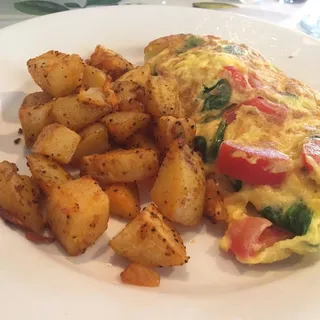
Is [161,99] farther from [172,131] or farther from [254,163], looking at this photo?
[254,163]

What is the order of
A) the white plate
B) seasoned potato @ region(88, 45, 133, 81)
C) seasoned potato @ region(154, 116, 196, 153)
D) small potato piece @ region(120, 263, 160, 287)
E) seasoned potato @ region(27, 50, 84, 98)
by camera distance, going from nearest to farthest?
1. the white plate
2. small potato piece @ region(120, 263, 160, 287)
3. seasoned potato @ region(154, 116, 196, 153)
4. seasoned potato @ region(27, 50, 84, 98)
5. seasoned potato @ region(88, 45, 133, 81)

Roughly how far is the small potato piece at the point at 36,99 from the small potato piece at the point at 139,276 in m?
0.78

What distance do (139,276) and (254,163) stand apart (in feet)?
1.68

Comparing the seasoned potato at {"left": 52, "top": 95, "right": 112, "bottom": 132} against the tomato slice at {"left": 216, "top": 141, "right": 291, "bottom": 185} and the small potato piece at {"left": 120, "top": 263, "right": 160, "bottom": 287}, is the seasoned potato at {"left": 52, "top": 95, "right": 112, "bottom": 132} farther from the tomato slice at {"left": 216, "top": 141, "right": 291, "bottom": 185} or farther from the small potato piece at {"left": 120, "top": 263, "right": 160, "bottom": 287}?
the small potato piece at {"left": 120, "top": 263, "right": 160, "bottom": 287}

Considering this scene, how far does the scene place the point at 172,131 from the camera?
165 centimetres

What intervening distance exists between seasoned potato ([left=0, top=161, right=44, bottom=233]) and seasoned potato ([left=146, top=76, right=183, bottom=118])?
20.5 inches

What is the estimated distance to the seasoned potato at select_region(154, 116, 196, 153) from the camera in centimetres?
165

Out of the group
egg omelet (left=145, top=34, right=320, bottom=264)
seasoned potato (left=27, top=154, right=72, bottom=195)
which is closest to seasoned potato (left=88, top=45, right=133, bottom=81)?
egg omelet (left=145, top=34, right=320, bottom=264)

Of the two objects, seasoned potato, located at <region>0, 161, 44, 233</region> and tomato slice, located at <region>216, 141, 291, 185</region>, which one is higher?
tomato slice, located at <region>216, 141, 291, 185</region>

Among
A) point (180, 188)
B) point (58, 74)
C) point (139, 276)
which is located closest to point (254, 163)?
point (180, 188)

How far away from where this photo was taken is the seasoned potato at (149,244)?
134 centimetres

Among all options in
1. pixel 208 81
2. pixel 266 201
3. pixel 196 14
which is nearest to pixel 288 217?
pixel 266 201

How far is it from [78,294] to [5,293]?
17 centimetres

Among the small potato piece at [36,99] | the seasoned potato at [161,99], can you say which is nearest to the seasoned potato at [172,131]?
the seasoned potato at [161,99]
